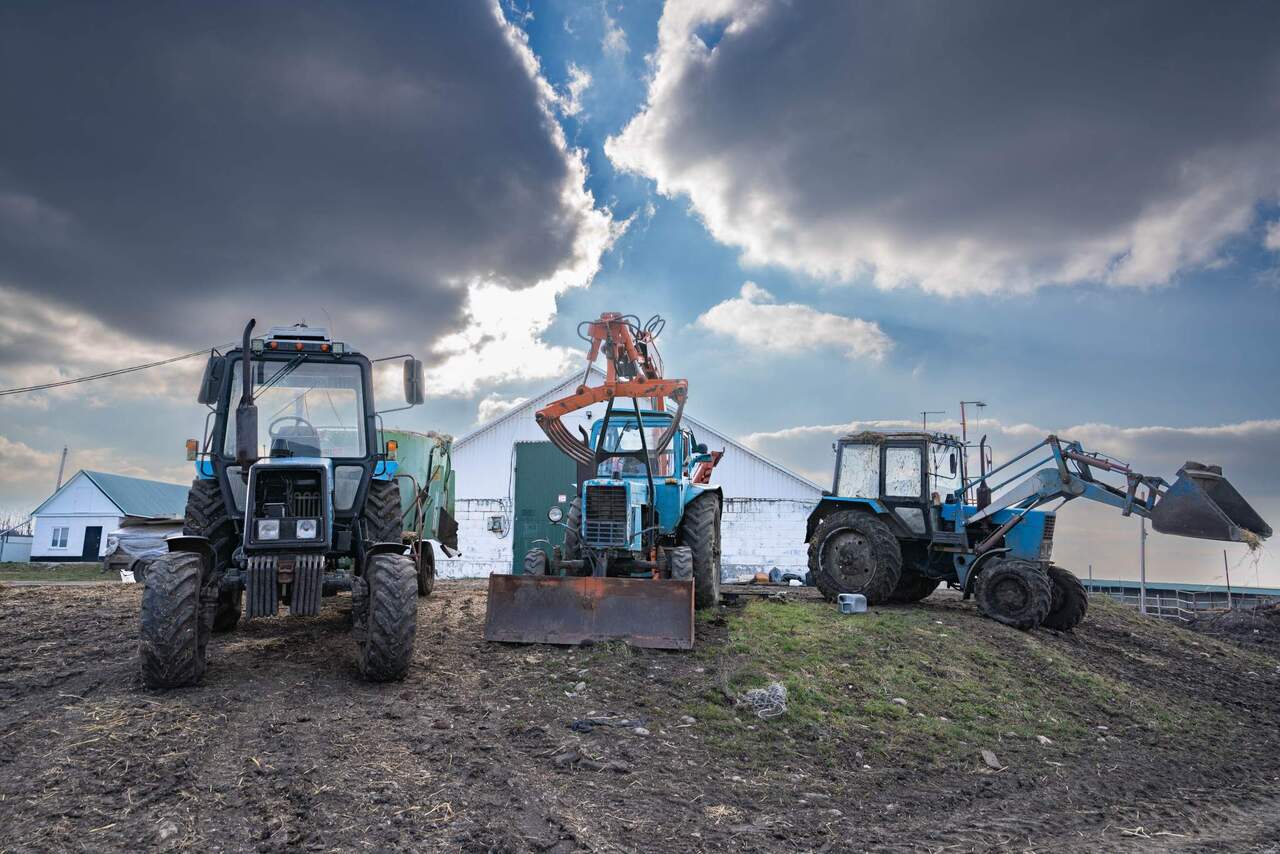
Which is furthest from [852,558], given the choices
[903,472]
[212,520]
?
[212,520]

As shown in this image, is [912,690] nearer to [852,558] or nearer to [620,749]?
[620,749]

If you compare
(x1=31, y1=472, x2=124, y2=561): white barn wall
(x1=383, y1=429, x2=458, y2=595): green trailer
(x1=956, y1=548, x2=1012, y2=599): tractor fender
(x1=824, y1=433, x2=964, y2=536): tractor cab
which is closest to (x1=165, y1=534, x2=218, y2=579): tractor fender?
(x1=383, y1=429, x2=458, y2=595): green trailer

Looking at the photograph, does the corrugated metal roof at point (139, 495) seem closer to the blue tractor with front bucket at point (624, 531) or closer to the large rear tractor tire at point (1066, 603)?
the blue tractor with front bucket at point (624, 531)

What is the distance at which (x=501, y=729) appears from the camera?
5.80m

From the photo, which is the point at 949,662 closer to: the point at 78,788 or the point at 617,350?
the point at 617,350

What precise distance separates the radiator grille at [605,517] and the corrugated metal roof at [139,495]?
3091 cm

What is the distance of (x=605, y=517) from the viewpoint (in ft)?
31.3

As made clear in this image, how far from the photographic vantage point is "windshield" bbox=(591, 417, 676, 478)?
1036 centimetres

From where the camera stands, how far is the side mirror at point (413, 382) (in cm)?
786

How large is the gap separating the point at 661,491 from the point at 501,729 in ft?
15.4

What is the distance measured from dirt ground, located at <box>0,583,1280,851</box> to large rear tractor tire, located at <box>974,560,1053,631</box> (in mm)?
1574

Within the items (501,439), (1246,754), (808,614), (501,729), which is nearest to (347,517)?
(501,729)

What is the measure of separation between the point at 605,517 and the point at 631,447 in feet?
4.22

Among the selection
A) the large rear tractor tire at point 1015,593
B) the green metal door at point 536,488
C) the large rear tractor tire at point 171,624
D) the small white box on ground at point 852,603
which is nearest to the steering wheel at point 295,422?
the large rear tractor tire at point 171,624
